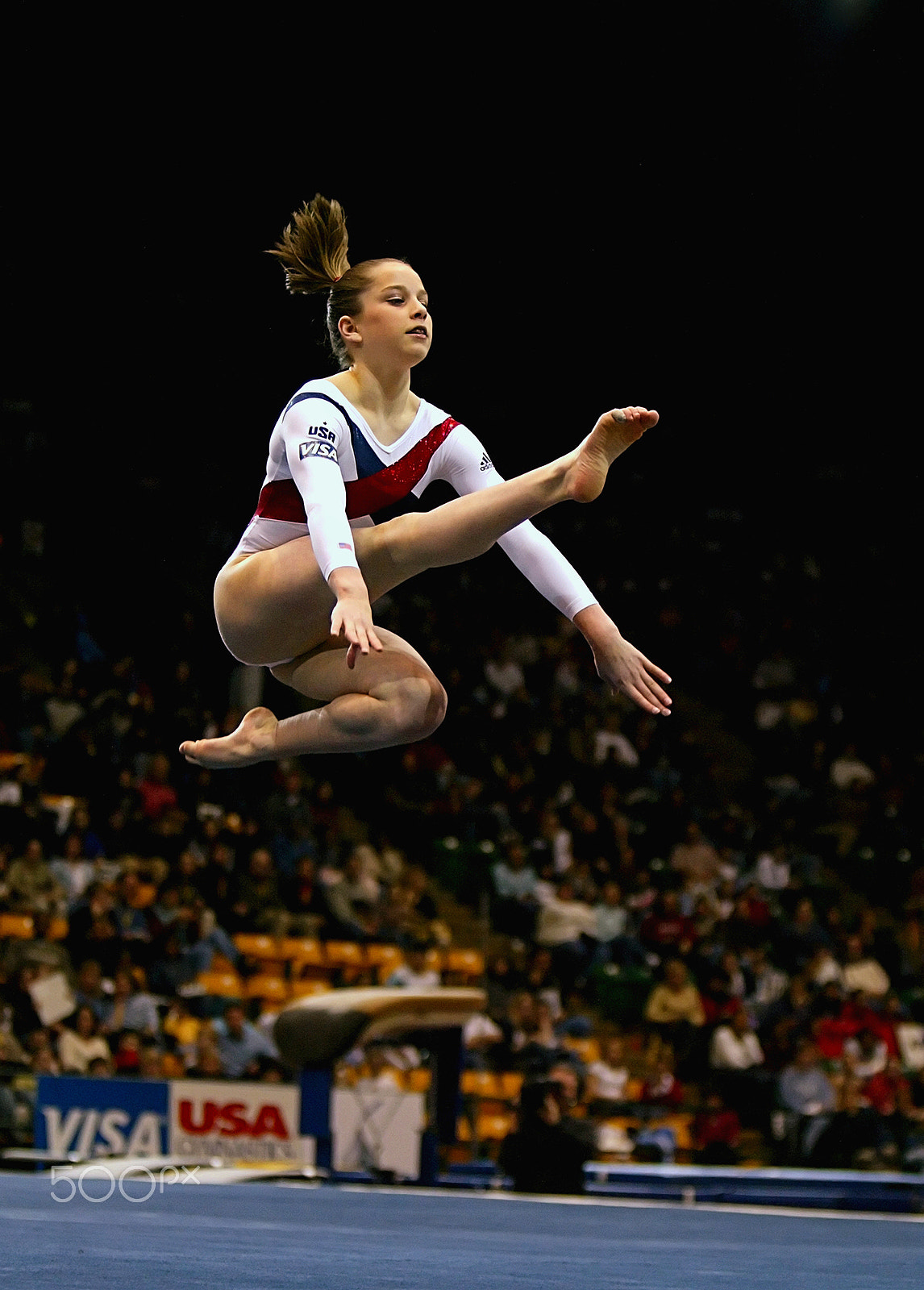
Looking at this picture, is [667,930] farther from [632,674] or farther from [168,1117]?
[632,674]

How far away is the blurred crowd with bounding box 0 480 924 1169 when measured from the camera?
10273 mm

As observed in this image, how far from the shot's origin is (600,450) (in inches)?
172

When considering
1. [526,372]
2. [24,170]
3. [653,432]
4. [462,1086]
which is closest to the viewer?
[462,1086]

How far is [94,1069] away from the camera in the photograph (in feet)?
33.0

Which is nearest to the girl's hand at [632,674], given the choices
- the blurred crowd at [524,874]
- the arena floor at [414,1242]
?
the arena floor at [414,1242]

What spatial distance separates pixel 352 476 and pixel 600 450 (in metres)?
0.72

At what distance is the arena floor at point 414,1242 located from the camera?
A: 556 centimetres

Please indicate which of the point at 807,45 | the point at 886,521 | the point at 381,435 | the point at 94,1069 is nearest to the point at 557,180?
Result: the point at 807,45

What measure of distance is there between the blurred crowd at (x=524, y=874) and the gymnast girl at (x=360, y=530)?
528 cm

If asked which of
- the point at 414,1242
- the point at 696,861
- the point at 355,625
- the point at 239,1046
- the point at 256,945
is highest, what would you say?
the point at 696,861

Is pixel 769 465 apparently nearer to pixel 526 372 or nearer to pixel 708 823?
pixel 526 372

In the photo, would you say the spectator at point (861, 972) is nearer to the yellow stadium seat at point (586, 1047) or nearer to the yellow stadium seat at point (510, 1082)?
the yellow stadium seat at point (586, 1047)

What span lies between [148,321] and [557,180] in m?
3.77

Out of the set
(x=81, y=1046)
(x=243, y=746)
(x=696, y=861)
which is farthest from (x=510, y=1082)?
(x=243, y=746)
